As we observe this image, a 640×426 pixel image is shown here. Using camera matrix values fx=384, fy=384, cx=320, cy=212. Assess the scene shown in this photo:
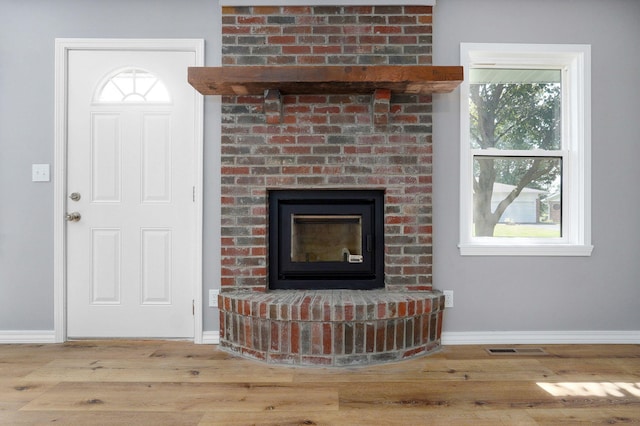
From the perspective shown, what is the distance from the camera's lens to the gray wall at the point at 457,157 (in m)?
2.49

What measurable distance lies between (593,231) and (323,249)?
178 centimetres

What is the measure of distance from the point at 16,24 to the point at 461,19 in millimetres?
2889

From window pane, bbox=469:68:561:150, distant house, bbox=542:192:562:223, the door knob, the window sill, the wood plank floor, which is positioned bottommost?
the wood plank floor

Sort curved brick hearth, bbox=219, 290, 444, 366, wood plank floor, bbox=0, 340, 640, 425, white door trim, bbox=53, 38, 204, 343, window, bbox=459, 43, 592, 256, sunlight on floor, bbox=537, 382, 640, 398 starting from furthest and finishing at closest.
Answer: window, bbox=459, 43, 592, 256 → white door trim, bbox=53, 38, 204, 343 → curved brick hearth, bbox=219, 290, 444, 366 → sunlight on floor, bbox=537, 382, 640, 398 → wood plank floor, bbox=0, 340, 640, 425

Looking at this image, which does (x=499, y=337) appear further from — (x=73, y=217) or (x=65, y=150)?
(x=65, y=150)

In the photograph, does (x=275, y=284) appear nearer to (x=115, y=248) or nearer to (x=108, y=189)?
(x=115, y=248)

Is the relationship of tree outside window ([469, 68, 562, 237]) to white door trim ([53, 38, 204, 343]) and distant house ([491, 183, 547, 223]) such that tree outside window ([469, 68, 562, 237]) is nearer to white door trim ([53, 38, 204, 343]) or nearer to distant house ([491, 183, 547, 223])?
distant house ([491, 183, 547, 223])

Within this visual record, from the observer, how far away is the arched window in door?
252cm

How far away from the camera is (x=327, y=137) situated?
2.42m

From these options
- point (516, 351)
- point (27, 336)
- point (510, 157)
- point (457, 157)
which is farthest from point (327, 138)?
Result: point (27, 336)

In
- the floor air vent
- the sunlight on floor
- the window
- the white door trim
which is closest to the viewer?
the sunlight on floor

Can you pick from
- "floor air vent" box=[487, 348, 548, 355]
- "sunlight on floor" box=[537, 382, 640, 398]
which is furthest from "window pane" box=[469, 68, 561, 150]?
"sunlight on floor" box=[537, 382, 640, 398]

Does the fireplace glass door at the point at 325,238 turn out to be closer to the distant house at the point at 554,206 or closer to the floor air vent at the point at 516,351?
the floor air vent at the point at 516,351

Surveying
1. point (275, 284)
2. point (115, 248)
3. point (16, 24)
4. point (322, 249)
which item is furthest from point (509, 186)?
point (16, 24)
